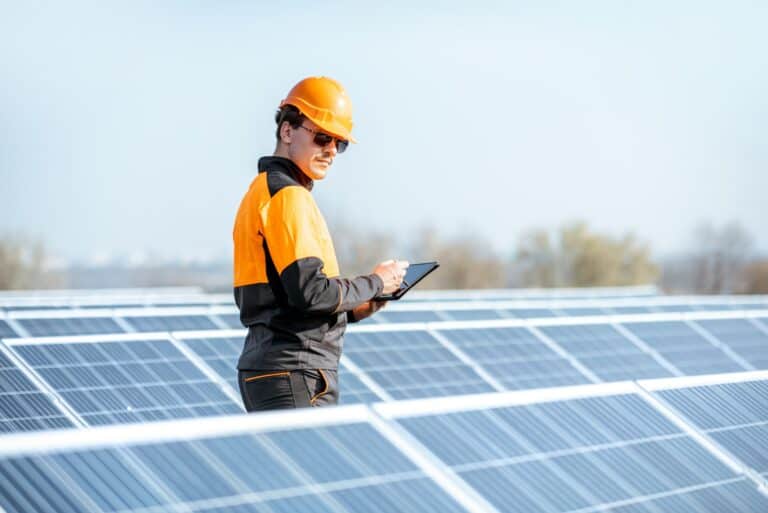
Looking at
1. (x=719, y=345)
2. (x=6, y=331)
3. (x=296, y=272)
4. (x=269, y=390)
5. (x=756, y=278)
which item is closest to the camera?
(x=296, y=272)

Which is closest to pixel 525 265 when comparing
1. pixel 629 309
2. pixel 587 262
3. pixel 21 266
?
pixel 587 262

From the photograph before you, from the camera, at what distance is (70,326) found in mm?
12805

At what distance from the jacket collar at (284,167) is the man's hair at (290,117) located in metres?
0.12

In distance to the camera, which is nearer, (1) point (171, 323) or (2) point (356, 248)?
(1) point (171, 323)

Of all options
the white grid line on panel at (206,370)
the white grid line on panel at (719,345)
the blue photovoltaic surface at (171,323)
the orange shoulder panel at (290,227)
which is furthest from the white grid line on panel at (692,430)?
the white grid line on panel at (719,345)

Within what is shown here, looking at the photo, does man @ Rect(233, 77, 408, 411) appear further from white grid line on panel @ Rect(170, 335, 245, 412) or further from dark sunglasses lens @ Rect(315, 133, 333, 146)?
white grid line on panel @ Rect(170, 335, 245, 412)

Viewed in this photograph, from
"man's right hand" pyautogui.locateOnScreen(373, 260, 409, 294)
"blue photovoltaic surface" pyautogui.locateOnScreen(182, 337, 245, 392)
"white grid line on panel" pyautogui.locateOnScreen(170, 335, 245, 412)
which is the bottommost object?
"blue photovoltaic surface" pyautogui.locateOnScreen(182, 337, 245, 392)

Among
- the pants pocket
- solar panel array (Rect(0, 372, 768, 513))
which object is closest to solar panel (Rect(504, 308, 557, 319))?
solar panel array (Rect(0, 372, 768, 513))

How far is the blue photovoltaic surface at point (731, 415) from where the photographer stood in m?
6.09

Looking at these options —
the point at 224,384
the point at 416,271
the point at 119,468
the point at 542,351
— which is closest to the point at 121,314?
the point at 224,384

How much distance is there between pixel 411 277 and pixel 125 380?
4.53 meters

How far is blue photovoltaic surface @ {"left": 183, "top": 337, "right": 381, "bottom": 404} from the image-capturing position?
10273 millimetres

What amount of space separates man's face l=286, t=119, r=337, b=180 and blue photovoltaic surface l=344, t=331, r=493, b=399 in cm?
596

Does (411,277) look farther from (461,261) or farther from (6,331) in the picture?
(461,261)
